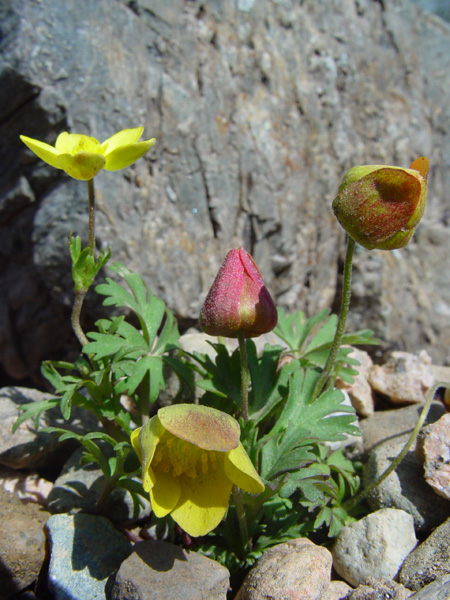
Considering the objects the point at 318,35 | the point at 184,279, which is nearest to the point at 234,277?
the point at 184,279

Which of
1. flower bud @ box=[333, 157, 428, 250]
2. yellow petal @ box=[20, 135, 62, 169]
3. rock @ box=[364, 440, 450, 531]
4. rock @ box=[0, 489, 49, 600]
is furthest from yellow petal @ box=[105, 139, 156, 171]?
rock @ box=[364, 440, 450, 531]

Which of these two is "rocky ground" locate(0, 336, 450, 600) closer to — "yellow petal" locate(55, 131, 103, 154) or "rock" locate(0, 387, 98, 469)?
"rock" locate(0, 387, 98, 469)

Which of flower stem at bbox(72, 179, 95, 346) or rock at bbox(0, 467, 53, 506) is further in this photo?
rock at bbox(0, 467, 53, 506)

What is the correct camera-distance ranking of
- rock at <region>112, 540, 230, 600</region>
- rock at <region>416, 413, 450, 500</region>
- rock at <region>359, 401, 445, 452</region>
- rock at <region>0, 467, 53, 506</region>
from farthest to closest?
rock at <region>359, 401, 445, 452</region>, rock at <region>0, 467, 53, 506</region>, rock at <region>416, 413, 450, 500</region>, rock at <region>112, 540, 230, 600</region>

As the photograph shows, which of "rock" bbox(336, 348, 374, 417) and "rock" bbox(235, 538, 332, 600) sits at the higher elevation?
"rock" bbox(336, 348, 374, 417)

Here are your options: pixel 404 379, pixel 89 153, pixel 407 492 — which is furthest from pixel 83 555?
pixel 404 379

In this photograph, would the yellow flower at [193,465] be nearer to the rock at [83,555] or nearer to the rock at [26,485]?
the rock at [83,555]

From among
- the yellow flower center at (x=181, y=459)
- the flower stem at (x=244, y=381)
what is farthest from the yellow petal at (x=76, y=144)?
the yellow flower center at (x=181, y=459)
